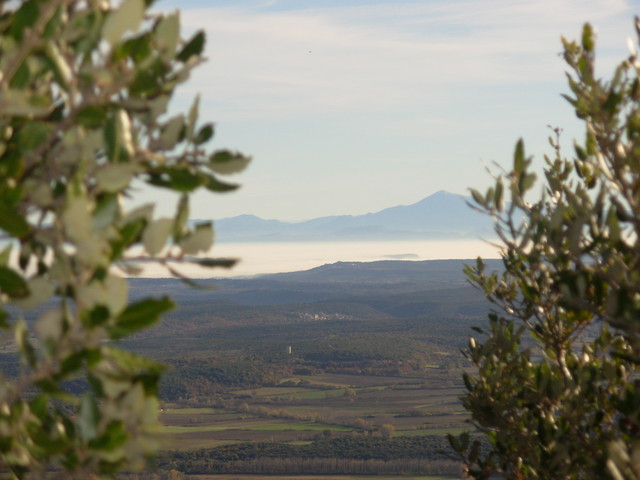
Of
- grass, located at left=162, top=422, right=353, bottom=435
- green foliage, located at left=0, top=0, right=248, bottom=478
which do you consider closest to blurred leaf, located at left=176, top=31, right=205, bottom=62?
green foliage, located at left=0, top=0, right=248, bottom=478

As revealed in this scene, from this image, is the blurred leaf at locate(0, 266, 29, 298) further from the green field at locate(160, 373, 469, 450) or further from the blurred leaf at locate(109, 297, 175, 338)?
the green field at locate(160, 373, 469, 450)

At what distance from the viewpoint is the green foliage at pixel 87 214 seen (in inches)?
80.4

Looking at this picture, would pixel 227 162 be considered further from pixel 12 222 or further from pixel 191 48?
pixel 12 222

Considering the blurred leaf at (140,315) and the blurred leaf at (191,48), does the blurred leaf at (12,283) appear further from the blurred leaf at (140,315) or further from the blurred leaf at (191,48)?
the blurred leaf at (191,48)

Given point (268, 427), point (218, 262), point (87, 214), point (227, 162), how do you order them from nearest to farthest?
point (87, 214), point (218, 262), point (227, 162), point (268, 427)

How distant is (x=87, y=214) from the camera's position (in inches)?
78.2

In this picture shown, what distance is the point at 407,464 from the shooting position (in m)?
70.0

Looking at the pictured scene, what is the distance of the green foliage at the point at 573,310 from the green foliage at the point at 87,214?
2.15m

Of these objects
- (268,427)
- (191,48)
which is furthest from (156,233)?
(268,427)

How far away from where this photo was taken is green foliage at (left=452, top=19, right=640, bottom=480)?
4.04m

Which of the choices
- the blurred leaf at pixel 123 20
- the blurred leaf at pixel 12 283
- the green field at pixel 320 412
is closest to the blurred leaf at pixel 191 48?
the blurred leaf at pixel 123 20

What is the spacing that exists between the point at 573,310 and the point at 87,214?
3116 millimetres

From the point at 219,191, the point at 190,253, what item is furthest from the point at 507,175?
the point at 190,253

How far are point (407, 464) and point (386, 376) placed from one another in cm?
5013
